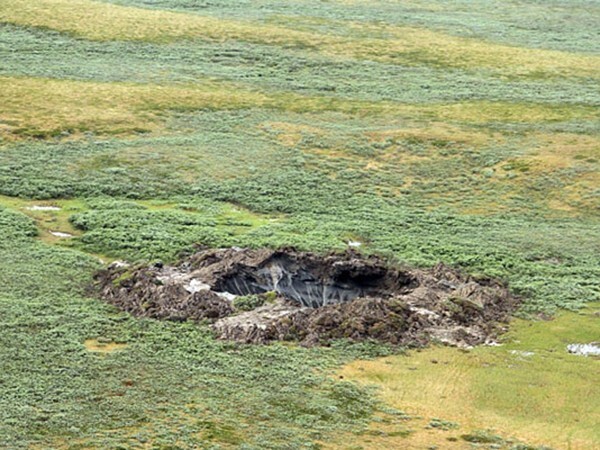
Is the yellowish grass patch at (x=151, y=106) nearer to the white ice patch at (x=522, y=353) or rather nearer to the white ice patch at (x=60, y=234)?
the white ice patch at (x=60, y=234)

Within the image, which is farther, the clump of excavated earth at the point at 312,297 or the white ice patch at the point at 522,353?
the clump of excavated earth at the point at 312,297

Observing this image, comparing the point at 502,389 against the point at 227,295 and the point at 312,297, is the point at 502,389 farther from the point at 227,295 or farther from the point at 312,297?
the point at 227,295

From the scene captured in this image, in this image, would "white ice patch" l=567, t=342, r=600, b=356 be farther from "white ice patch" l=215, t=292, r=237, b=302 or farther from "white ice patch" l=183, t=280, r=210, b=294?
"white ice patch" l=183, t=280, r=210, b=294

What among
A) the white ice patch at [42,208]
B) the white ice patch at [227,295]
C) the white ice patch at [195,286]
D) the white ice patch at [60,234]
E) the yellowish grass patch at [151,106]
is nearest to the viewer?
the white ice patch at [227,295]

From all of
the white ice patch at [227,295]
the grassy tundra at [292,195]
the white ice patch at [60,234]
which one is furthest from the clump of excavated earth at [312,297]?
the white ice patch at [60,234]

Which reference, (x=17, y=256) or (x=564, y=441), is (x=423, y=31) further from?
(x=564, y=441)

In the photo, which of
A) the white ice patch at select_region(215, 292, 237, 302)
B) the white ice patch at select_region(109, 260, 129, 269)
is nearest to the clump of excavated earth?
the white ice patch at select_region(215, 292, 237, 302)

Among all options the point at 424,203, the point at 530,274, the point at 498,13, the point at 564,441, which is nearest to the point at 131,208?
the point at 424,203
